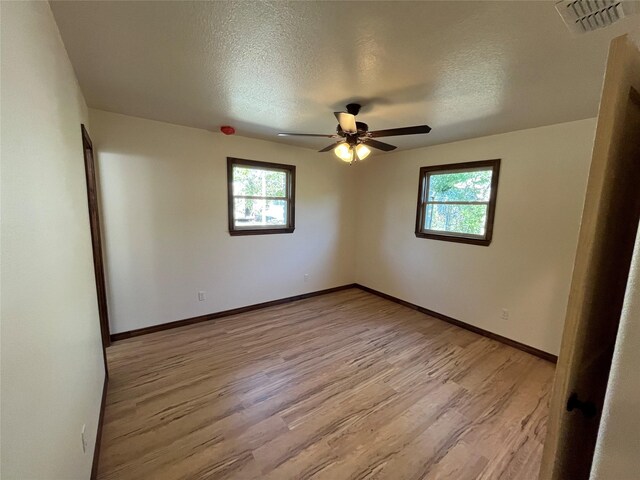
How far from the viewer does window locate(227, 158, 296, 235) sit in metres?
3.52

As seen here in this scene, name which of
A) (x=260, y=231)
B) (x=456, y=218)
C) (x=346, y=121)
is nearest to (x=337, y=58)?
(x=346, y=121)

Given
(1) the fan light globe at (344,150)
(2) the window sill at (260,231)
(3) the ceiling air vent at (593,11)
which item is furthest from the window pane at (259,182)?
(3) the ceiling air vent at (593,11)

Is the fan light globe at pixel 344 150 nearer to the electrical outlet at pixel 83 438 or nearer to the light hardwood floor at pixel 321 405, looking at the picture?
the light hardwood floor at pixel 321 405

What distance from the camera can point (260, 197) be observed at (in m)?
3.76

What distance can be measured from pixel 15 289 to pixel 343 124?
6.66ft

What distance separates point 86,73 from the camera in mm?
1869

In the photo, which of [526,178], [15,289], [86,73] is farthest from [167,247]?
[526,178]

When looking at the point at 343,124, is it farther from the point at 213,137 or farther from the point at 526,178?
the point at 526,178

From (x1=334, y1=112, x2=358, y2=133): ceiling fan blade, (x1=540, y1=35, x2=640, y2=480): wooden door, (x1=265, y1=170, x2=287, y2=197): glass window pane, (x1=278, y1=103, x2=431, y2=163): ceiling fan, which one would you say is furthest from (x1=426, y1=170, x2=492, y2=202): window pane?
(x1=540, y1=35, x2=640, y2=480): wooden door

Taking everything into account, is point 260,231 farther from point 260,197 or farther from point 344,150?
point 344,150

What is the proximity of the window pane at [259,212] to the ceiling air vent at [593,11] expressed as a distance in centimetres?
329

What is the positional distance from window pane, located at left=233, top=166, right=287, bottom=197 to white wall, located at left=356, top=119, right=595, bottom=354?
1.75m

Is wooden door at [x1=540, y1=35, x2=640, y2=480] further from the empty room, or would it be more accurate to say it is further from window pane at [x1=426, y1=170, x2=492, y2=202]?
window pane at [x1=426, y1=170, x2=492, y2=202]

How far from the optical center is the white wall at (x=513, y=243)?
2.61 meters
